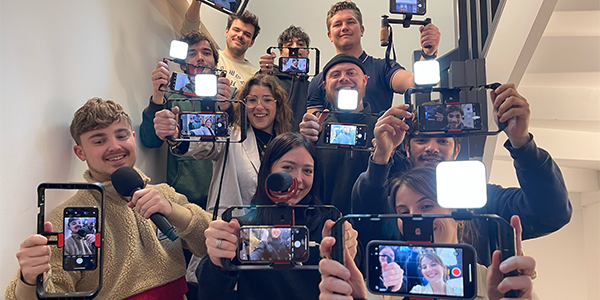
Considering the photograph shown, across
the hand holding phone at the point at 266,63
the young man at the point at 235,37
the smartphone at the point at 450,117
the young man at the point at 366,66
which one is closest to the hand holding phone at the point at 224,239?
the smartphone at the point at 450,117

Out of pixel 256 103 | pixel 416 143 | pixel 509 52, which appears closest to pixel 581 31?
pixel 509 52

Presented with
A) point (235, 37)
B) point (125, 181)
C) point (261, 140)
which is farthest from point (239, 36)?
point (125, 181)

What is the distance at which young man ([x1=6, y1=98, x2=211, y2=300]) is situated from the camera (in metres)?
1.49

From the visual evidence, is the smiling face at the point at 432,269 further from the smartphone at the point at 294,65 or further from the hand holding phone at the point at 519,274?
the smartphone at the point at 294,65

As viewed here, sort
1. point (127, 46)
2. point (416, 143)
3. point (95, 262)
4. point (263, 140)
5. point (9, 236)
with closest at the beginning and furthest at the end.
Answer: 1. point (95, 262)
2. point (9, 236)
3. point (416, 143)
4. point (263, 140)
5. point (127, 46)

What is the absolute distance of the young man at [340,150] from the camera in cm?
181

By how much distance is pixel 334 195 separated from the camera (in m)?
1.93

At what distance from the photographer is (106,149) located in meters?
1.61

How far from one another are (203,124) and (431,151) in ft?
2.92

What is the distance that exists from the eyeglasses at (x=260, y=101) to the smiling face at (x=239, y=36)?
2.91 feet

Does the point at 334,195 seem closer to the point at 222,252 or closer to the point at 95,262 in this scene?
the point at 222,252

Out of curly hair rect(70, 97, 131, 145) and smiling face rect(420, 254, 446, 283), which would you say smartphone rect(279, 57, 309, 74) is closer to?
curly hair rect(70, 97, 131, 145)

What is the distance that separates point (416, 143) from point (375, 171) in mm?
285

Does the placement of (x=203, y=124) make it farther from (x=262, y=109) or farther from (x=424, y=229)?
(x=424, y=229)
